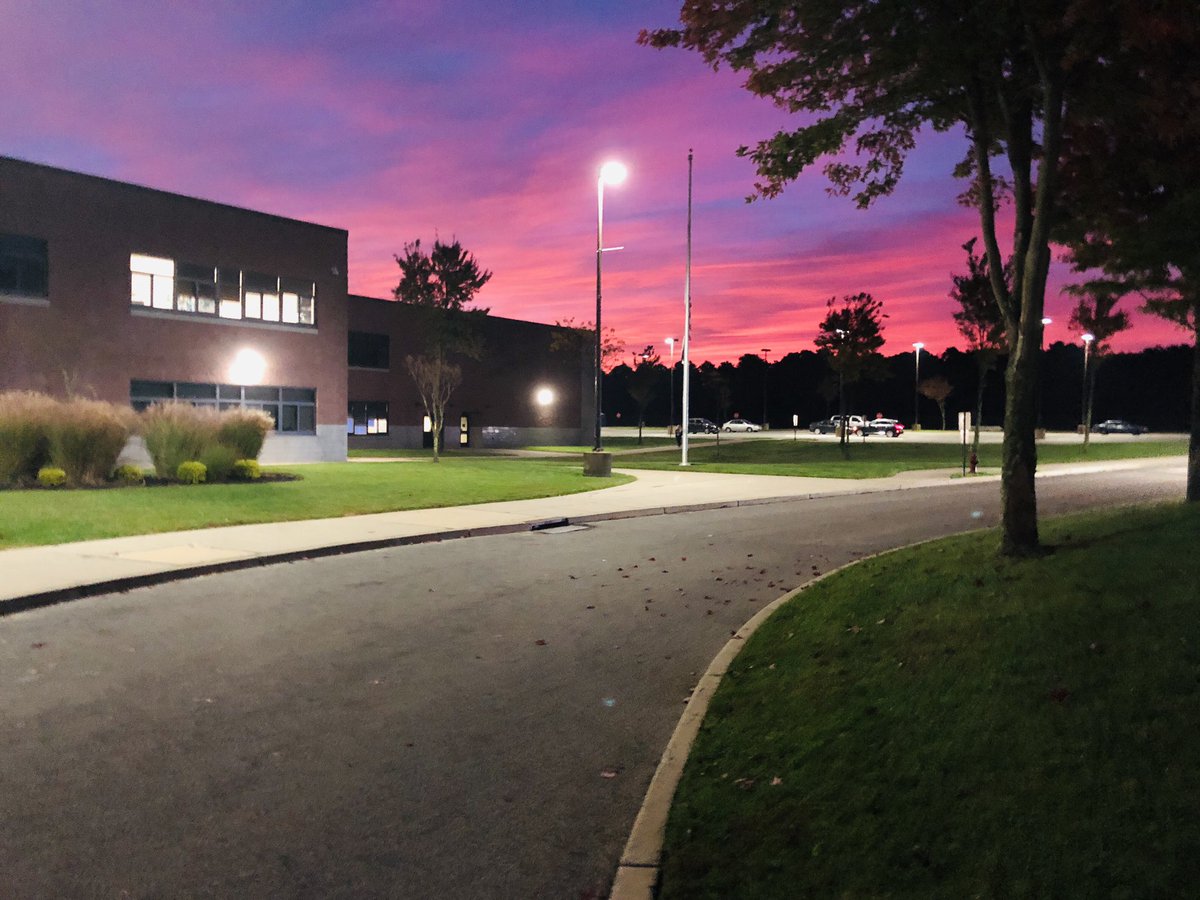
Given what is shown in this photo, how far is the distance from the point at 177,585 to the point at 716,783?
783 cm

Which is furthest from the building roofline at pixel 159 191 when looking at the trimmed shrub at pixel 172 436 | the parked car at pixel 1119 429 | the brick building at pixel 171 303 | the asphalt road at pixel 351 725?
the parked car at pixel 1119 429

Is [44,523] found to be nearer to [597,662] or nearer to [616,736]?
[597,662]

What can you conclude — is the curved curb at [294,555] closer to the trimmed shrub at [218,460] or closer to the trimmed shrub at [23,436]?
Answer: the trimmed shrub at [218,460]

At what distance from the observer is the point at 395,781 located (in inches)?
195

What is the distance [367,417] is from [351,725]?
162 ft

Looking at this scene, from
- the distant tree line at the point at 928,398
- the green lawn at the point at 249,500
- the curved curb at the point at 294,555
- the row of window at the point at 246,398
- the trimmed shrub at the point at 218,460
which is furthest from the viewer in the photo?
the distant tree line at the point at 928,398

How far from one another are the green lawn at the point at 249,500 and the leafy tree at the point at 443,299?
2308 centimetres

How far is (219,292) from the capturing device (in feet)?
114

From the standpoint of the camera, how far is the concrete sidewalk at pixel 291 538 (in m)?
10.3

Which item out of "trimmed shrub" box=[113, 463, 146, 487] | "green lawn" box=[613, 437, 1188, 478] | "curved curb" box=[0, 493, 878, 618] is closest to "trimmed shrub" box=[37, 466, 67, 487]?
"trimmed shrub" box=[113, 463, 146, 487]

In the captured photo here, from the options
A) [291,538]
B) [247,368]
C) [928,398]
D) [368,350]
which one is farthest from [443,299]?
[928,398]

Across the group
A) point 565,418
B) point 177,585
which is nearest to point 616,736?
point 177,585

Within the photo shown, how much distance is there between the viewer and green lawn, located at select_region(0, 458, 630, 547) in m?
14.5

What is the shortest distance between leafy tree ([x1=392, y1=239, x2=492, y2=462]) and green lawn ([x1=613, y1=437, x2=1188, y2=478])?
1487cm
